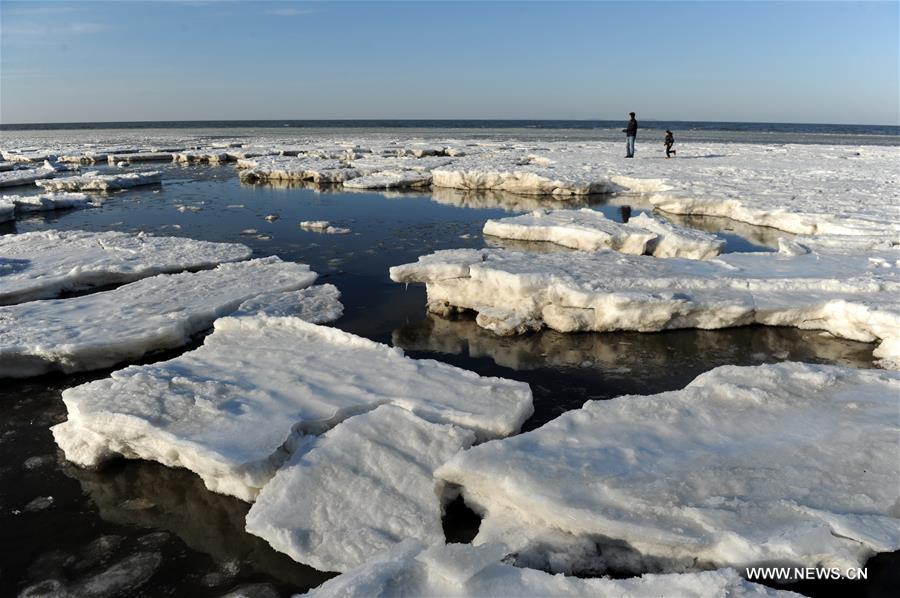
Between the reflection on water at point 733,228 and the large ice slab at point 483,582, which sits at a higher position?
the reflection on water at point 733,228

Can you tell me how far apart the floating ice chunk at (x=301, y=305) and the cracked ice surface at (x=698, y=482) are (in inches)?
143

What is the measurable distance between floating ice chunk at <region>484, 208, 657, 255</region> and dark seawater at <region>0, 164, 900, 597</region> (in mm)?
412

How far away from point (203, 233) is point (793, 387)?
10.5 meters

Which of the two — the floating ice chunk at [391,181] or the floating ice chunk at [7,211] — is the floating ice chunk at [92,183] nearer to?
the floating ice chunk at [7,211]

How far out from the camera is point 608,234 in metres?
9.01

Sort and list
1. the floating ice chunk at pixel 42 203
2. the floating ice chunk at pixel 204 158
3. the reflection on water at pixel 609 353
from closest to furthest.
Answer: the reflection on water at pixel 609 353
the floating ice chunk at pixel 42 203
the floating ice chunk at pixel 204 158

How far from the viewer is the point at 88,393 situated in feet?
13.7

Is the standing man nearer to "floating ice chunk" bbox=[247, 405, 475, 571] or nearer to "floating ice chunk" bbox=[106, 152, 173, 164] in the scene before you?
"floating ice chunk" bbox=[247, 405, 475, 571]

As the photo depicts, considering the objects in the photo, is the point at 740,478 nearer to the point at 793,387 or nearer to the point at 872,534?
the point at 872,534

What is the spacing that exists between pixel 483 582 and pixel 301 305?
15.9 feet

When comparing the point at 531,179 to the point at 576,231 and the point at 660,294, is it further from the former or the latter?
the point at 660,294

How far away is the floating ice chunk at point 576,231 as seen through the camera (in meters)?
8.76

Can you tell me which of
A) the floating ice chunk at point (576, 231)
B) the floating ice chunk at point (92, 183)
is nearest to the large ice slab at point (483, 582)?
the floating ice chunk at point (576, 231)

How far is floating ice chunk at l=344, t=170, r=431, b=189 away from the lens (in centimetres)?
1744
